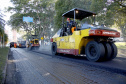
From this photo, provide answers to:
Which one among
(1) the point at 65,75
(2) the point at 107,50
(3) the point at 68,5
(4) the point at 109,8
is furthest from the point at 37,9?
(1) the point at 65,75

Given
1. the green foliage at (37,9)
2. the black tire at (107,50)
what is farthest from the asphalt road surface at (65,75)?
the green foliage at (37,9)

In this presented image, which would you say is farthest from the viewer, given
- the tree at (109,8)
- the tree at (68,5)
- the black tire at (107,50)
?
the tree at (68,5)

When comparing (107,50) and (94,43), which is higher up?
(94,43)

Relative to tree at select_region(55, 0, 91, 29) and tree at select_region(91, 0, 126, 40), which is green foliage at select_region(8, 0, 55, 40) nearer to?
tree at select_region(55, 0, 91, 29)

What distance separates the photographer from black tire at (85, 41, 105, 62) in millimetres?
4672

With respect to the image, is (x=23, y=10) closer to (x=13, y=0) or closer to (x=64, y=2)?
(x=13, y=0)

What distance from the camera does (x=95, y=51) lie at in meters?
5.03

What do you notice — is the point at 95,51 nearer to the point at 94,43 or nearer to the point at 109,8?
the point at 94,43

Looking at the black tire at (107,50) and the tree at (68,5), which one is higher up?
the tree at (68,5)

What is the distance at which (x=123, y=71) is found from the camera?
340cm

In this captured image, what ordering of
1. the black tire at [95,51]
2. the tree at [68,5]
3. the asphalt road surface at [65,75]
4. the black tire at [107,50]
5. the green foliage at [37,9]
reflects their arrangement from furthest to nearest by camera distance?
1. the green foliage at [37,9]
2. the tree at [68,5]
3. the black tire at [107,50]
4. the black tire at [95,51]
5. the asphalt road surface at [65,75]

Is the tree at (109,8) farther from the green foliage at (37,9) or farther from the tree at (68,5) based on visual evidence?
the green foliage at (37,9)

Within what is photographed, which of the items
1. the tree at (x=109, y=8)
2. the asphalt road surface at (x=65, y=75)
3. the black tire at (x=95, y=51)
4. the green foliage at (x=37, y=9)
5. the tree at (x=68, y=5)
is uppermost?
the green foliage at (x=37, y=9)

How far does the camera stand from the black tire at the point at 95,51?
4.67 metres
